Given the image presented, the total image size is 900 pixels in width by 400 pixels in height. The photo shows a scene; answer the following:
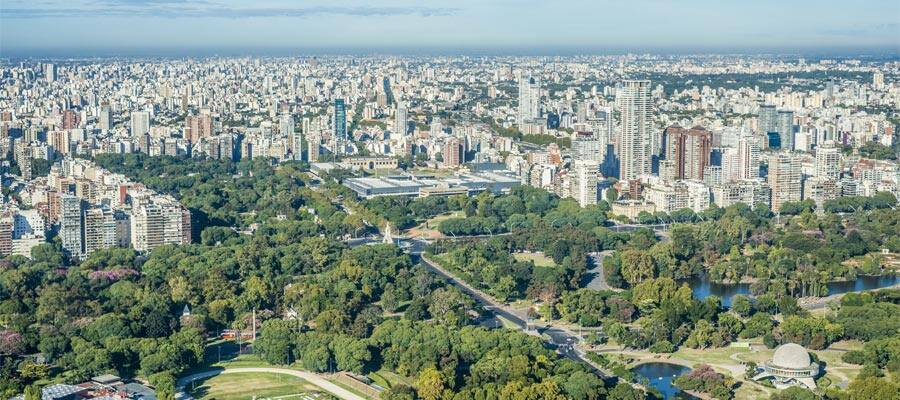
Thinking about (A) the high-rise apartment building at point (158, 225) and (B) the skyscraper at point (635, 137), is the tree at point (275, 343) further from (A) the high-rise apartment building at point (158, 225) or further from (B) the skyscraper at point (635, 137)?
(B) the skyscraper at point (635, 137)

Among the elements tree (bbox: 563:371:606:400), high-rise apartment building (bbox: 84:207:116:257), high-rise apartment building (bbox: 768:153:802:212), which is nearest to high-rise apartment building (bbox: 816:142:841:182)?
high-rise apartment building (bbox: 768:153:802:212)

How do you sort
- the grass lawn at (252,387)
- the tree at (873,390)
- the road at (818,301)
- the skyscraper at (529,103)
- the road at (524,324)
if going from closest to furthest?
1. the tree at (873,390)
2. the grass lawn at (252,387)
3. the road at (524,324)
4. the road at (818,301)
5. the skyscraper at (529,103)

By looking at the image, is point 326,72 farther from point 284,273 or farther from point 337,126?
point 284,273

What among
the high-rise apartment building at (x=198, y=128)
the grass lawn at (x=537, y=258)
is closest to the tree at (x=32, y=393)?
the grass lawn at (x=537, y=258)

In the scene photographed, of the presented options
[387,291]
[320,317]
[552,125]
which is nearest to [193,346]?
[320,317]

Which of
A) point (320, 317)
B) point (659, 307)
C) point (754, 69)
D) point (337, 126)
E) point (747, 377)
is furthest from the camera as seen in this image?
point (754, 69)
